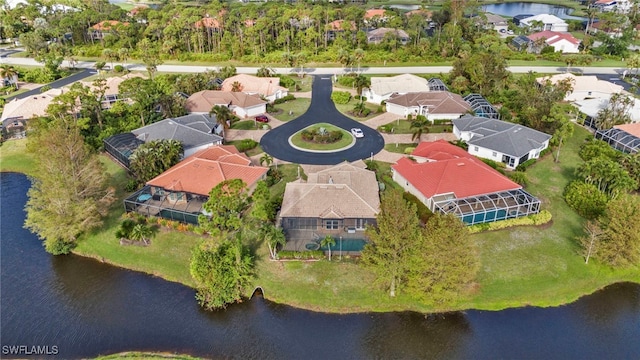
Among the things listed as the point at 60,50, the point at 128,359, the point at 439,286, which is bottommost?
the point at 128,359

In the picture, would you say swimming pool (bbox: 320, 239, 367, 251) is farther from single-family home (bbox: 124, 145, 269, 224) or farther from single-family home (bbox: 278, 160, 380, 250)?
single-family home (bbox: 124, 145, 269, 224)

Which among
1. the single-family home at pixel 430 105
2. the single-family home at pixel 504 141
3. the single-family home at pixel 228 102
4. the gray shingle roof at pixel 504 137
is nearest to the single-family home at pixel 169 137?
the single-family home at pixel 228 102

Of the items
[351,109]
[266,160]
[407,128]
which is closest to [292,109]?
[351,109]

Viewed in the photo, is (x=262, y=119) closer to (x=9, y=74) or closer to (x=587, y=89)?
(x=9, y=74)

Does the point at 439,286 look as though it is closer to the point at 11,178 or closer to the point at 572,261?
the point at 572,261

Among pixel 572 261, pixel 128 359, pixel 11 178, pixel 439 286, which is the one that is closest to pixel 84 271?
pixel 128 359

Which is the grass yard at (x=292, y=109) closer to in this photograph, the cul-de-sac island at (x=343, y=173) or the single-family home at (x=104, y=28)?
the cul-de-sac island at (x=343, y=173)
